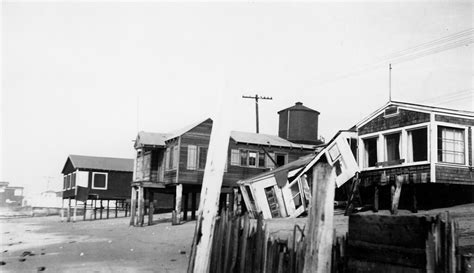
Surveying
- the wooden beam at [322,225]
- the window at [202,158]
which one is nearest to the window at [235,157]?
the window at [202,158]

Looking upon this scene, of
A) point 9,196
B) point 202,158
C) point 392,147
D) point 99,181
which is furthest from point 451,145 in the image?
point 9,196

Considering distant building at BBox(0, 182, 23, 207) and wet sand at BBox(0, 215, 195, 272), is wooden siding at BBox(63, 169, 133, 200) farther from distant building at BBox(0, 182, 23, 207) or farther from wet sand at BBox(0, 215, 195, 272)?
distant building at BBox(0, 182, 23, 207)

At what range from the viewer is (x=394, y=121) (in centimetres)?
2538

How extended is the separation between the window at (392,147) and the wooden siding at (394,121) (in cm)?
59

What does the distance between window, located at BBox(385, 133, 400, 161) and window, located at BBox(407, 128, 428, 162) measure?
758 mm

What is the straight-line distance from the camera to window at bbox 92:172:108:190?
168 ft

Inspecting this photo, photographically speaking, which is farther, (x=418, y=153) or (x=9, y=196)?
(x=9, y=196)

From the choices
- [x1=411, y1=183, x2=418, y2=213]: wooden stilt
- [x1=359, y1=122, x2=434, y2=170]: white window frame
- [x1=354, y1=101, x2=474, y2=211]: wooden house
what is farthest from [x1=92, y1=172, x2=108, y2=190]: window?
[x1=411, y1=183, x2=418, y2=213]: wooden stilt

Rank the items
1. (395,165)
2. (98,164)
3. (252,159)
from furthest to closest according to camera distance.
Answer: (98,164) → (252,159) → (395,165)

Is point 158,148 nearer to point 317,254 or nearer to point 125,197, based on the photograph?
point 125,197

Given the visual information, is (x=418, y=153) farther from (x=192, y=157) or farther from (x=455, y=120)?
(x=192, y=157)

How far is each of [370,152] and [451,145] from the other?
17.0 ft

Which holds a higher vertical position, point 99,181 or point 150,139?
point 150,139

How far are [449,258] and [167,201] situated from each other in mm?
50786
